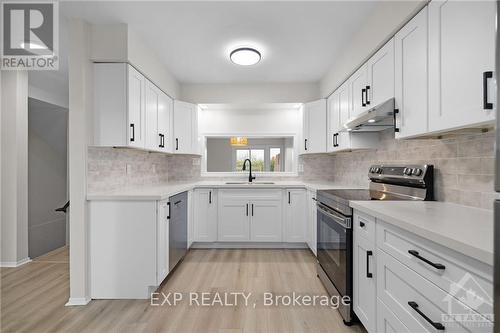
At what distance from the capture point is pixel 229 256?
125 inches

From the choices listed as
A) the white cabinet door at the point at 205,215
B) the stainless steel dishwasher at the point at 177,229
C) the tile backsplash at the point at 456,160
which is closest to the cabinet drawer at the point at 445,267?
the tile backsplash at the point at 456,160

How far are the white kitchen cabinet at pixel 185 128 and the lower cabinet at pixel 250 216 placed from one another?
957 millimetres

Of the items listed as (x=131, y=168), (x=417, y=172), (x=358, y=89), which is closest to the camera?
(x=417, y=172)

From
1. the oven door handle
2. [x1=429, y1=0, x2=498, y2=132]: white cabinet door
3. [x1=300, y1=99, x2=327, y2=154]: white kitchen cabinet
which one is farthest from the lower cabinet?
[x1=429, y1=0, x2=498, y2=132]: white cabinet door

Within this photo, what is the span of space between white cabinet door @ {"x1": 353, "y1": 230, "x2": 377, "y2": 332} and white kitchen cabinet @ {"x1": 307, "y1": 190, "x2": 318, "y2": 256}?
50.8 inches

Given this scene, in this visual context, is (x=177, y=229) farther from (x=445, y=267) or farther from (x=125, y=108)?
(x=445, y=267)

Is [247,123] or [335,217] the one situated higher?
[247,123]

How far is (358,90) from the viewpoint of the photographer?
238cm

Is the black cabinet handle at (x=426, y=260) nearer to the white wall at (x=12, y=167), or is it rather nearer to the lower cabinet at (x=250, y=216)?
the lower cabinet at (x=250, y=216)

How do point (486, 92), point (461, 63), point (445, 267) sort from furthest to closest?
point (461, 63)
point (486, 92)
point (445, 267)

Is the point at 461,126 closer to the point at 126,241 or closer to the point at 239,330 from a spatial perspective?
the point at 239,330

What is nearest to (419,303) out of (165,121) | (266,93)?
(165,121)

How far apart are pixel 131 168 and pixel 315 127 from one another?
256 centimetres

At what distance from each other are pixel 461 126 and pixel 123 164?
2903 mm
